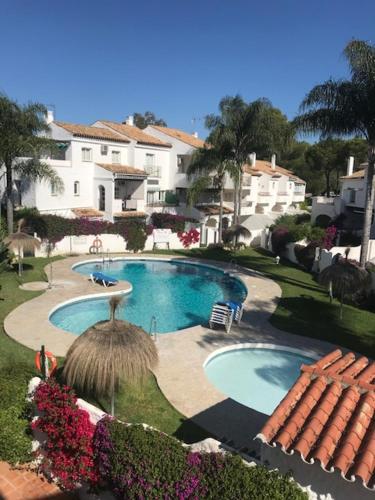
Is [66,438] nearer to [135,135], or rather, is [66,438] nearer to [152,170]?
[152,170]

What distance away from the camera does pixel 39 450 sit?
30.1 feet

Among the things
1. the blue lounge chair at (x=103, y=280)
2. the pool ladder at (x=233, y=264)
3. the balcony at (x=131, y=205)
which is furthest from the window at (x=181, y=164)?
the blue lounge chair at (x=103, y=280)

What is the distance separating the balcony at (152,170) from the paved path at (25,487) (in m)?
35.4

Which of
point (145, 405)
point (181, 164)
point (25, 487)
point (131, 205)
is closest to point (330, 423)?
point (145, 405)

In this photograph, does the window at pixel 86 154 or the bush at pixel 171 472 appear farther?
the window at pixel 86 154

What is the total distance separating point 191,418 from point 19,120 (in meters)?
23.1

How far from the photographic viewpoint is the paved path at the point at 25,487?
8312mm

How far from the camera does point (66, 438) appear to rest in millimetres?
8391

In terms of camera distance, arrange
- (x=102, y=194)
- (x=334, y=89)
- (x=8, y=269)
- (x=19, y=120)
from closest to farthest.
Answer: (x=334, y=89)
(x=8, y=269)
(x=19, y=120)
(x=102, y=194)

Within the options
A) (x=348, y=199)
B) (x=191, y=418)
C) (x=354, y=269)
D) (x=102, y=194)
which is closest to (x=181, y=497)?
(x=191, y=418)

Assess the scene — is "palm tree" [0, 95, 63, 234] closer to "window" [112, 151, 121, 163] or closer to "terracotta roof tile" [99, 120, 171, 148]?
"window" [112, 151, 121, 163]

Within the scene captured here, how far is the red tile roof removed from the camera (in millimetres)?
6117

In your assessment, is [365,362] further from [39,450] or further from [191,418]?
[39,450]

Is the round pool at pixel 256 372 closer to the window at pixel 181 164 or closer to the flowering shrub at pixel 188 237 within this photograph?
the flowering shrub at pixel 188 237
